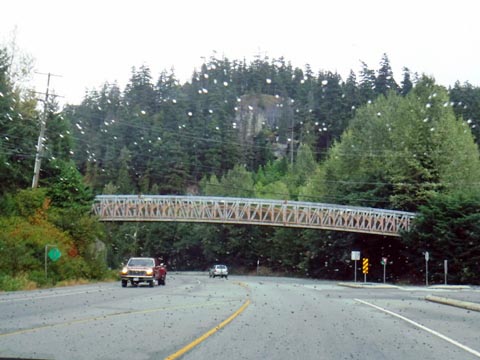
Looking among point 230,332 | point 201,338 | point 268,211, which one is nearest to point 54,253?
point 230,332

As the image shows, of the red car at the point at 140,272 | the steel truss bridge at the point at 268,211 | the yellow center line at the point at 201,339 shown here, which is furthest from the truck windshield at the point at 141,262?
the steel truss bridge at the point at 268,211

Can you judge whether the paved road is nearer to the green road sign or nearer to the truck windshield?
the green road sign

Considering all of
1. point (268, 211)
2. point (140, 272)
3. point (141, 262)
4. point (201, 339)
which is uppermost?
point (268, 211)

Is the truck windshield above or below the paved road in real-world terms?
above

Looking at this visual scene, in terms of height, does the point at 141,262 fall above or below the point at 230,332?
above

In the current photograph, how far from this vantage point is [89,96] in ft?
471

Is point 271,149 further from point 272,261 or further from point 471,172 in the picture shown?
point 471,172

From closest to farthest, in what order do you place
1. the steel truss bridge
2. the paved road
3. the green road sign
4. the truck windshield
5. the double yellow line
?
1. the double yellow line
2. the paved road
3. the green road sign
4. the truck windshield
5. the steel truss bridge

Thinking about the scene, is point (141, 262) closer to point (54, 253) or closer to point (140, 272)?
point (140, 272)

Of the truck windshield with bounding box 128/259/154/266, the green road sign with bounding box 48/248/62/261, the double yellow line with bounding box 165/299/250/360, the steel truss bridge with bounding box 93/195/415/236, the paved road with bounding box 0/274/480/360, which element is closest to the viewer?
the double yellow line with bounding box 165/299/250/360

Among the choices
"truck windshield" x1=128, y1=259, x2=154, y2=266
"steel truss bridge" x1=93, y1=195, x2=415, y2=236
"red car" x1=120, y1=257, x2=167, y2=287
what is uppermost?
"steel truss bridge" x1=93, y1=195, x2=415, y2=236

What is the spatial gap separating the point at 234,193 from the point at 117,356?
9862 cm

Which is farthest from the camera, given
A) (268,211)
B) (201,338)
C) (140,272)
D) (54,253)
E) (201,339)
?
(268,211)

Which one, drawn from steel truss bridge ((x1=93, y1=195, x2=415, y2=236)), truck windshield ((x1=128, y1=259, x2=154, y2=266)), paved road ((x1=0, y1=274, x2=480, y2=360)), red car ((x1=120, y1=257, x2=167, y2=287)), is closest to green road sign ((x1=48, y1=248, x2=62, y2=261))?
red car ((x1=120, y1=257, x2=167, y2=287))
